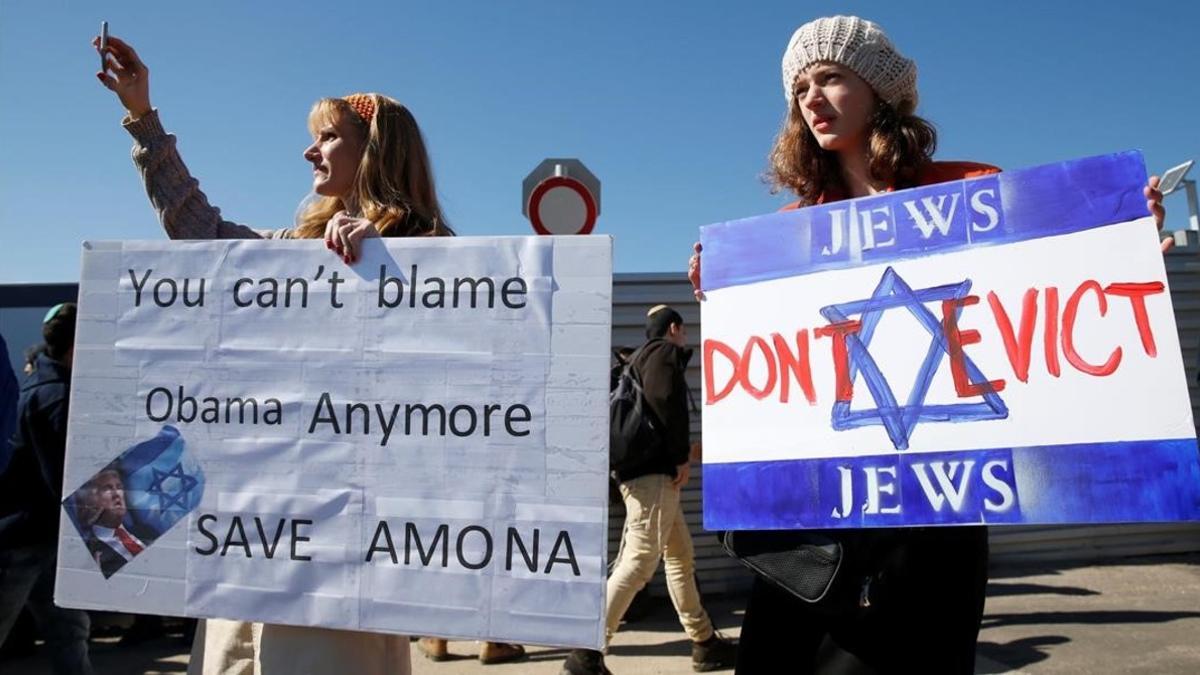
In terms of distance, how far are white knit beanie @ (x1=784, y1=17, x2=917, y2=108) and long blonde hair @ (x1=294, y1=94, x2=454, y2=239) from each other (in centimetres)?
86

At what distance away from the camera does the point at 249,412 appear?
1.66 m

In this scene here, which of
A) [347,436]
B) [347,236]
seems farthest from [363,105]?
[347,436]

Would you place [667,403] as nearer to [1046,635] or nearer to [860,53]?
[1046,635]

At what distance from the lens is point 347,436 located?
1.60 meters

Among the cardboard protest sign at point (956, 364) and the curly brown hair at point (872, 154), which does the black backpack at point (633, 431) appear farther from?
the cardboard protest sign at point (956, 364)

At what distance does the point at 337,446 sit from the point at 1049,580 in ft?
20.5

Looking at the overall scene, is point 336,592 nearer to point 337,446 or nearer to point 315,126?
point 337,446

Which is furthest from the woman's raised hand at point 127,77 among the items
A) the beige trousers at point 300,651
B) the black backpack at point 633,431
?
the black backpack at point 633,431

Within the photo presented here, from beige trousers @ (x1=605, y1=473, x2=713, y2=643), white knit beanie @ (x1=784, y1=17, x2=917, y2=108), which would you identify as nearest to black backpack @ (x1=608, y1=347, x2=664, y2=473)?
beige trousers @ (x1=605, y1=473, x2=713, y2=643)

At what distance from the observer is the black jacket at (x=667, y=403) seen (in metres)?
4.38

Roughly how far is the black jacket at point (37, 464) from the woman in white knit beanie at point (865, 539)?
312 cm

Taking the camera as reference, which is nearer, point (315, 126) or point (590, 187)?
point (315, 126)

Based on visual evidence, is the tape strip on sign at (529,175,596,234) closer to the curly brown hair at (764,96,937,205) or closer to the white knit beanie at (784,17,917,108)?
the curly brown hair at (764,96,937,205)

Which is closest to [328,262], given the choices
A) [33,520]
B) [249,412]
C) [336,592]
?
[249,412]
